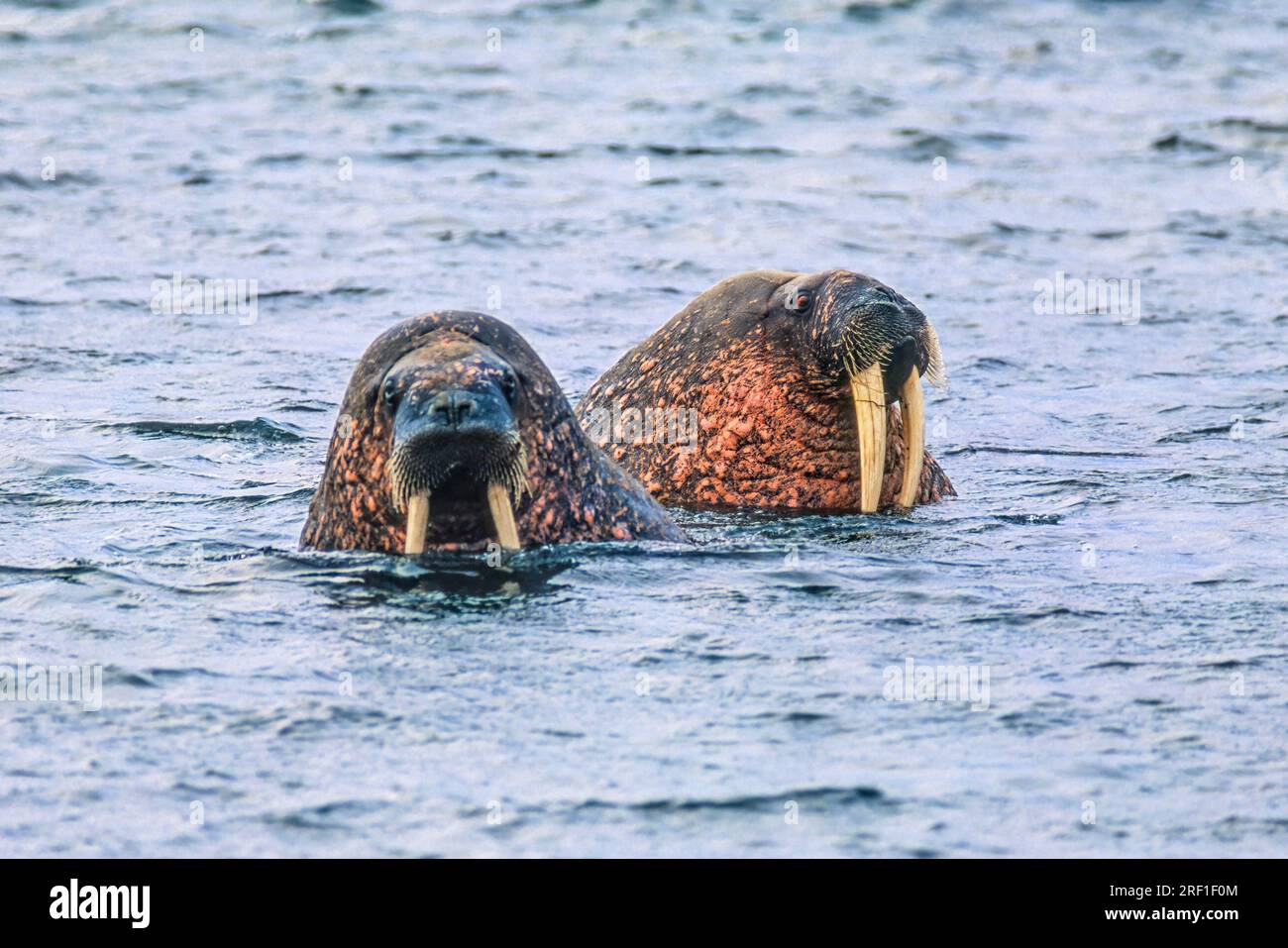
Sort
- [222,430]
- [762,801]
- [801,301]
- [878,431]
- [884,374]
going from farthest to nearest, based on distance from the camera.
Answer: [222,430] → [801,301] → [878,431] → [884,374] → [762,801]

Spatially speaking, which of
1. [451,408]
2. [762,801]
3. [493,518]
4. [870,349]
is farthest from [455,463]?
[870,349]

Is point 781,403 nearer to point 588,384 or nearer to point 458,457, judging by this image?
point 458,457

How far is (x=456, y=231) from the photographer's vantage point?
20047mm

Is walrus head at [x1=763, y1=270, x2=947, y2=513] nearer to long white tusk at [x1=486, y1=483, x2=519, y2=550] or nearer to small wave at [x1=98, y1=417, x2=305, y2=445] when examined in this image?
long white tusk at [x1=486, y1=483, x2=519, y2=550]

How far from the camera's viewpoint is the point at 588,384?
14.4 metres

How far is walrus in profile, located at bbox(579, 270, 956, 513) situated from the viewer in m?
10.2

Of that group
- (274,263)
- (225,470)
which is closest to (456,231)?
(274,263)

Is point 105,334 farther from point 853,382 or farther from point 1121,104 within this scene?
point 1121,104

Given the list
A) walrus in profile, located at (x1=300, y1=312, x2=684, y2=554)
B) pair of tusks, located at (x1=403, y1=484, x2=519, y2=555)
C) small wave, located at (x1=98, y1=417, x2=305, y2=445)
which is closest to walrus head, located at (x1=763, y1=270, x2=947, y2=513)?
walrus in profile, located at (x1=300, y1=312, x2=684, y2=554)

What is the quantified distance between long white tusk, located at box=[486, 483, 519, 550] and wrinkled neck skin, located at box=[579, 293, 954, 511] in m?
2.19

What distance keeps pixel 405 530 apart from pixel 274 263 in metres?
10.6

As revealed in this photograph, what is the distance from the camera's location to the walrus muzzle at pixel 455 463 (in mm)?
8039

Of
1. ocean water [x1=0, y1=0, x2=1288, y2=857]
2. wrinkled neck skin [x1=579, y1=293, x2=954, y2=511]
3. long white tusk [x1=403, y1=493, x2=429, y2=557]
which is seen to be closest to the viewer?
ocean water [x1=0, y1=0, x2=1288, y2=857]

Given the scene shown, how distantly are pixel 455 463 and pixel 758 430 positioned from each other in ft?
8.65
